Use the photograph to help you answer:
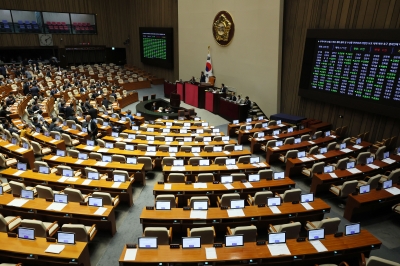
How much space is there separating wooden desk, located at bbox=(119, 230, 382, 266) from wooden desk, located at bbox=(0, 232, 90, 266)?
0.77m

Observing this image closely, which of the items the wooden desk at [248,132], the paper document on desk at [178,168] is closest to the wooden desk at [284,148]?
the wooden desk at [248,132]

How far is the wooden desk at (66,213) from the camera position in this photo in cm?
624

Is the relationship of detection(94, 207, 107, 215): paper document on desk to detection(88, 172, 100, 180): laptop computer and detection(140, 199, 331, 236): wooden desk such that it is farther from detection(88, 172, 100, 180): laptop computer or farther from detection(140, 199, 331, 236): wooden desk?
detection(88, 172, 100, 180): laptop computer

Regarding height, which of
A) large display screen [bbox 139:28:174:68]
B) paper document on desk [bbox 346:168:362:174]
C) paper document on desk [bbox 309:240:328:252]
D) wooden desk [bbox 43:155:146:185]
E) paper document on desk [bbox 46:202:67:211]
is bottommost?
wooden desk [bbox 43:155:146:185]

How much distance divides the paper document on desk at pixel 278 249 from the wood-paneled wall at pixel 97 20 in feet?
90.9

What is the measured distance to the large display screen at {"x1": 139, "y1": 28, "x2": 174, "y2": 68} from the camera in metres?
23.3

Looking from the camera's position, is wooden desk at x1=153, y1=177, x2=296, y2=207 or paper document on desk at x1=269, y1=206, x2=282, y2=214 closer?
paper document on desk at x1=269, y1=206, x2=282, y2=214

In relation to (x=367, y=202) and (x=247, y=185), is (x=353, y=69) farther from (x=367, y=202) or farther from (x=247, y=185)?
(x=247, y=185)

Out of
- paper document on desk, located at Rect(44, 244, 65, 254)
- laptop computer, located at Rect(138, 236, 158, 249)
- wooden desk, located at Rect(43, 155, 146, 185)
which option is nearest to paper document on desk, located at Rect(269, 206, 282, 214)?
laptop computer, located at Rect(138, 236, 158, 249)

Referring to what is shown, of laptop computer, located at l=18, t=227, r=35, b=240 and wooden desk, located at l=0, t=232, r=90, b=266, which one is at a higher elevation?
laptop computer, located at l=18, t=227, r=35, b=240

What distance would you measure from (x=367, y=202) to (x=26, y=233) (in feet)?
23.7

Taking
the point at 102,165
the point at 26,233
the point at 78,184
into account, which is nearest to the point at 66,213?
the point at 26,233

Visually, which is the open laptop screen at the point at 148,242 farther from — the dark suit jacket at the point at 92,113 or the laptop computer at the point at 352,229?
the dark suit jacket at the point at 92,113

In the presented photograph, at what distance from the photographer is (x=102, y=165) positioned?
8.53m
